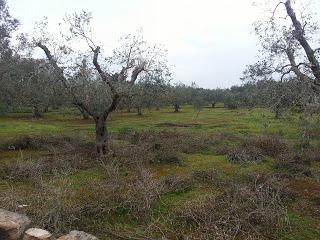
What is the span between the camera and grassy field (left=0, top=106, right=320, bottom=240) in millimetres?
11711

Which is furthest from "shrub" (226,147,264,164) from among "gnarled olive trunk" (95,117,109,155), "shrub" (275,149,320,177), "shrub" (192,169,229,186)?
"gnarled olive trunk" (95,117,109,155)

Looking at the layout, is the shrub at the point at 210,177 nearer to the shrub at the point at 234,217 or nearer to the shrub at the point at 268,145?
the shrub at the point at 234,217

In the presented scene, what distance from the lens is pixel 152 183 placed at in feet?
45.8

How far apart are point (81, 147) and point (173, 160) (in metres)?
6.39

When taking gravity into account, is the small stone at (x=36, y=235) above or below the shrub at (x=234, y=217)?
above

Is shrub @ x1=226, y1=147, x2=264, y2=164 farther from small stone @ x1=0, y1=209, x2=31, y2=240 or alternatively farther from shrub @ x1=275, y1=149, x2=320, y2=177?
small stone @ x1=0, y1=209, x2=31, y2=240

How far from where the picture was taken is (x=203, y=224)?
11688 mm

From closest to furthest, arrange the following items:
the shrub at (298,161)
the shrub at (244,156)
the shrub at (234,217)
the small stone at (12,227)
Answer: the small stone at (12,227), the shrub at (234,217), the shrub at (298,161), the shrub at (244,156)

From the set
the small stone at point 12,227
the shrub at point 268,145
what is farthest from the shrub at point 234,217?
the shrub at point 268,145

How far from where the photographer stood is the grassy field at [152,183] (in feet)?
38.4

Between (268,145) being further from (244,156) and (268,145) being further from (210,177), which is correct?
(210,177)

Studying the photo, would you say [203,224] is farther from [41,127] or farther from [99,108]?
[41,127]

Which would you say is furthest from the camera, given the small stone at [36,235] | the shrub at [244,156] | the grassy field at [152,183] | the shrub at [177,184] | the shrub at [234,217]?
the shrub at [244,156]

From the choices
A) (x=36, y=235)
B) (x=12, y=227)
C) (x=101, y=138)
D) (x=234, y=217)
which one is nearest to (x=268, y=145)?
(x=101, y=138)
